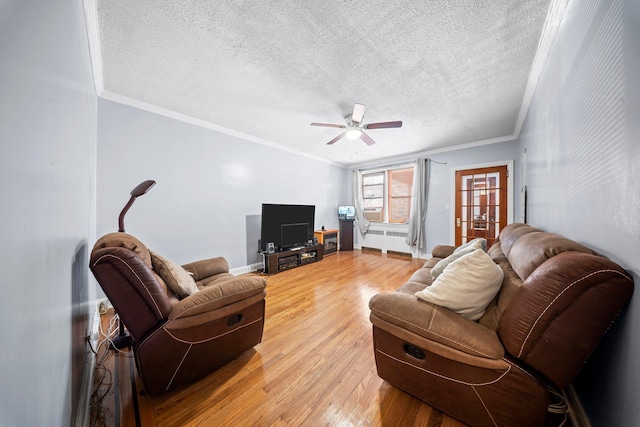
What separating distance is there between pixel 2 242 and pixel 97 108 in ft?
9.47

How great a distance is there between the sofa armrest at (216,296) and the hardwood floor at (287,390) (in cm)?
53

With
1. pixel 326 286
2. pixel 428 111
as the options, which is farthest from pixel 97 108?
pixel 428 111

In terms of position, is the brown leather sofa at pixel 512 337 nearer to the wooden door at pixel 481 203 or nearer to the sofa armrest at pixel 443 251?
the sofa armrest at pixel 443 251

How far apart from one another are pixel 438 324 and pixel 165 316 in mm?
1545

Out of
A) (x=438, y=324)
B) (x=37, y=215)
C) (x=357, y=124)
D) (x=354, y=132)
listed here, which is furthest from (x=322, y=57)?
(x=438, y=324)

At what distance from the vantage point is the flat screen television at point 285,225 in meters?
3.92

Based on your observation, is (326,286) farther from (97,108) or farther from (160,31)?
(97,108)

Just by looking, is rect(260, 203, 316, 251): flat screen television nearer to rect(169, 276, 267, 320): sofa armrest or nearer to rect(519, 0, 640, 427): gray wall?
rect(169, 276, 267, 320): sofa armrest

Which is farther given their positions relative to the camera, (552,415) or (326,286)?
(326,286)

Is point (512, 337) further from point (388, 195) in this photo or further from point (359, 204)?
point (359, 204)

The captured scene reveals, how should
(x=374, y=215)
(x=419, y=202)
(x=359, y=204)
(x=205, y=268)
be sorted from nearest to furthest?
(x=205, y=268)
(x=419, y=202)
(x=374, y=215)
(x=359, y=204)

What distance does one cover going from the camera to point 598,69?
1.04m

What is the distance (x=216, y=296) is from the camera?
54.4 inches

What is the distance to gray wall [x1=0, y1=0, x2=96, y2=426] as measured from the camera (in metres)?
0.53
